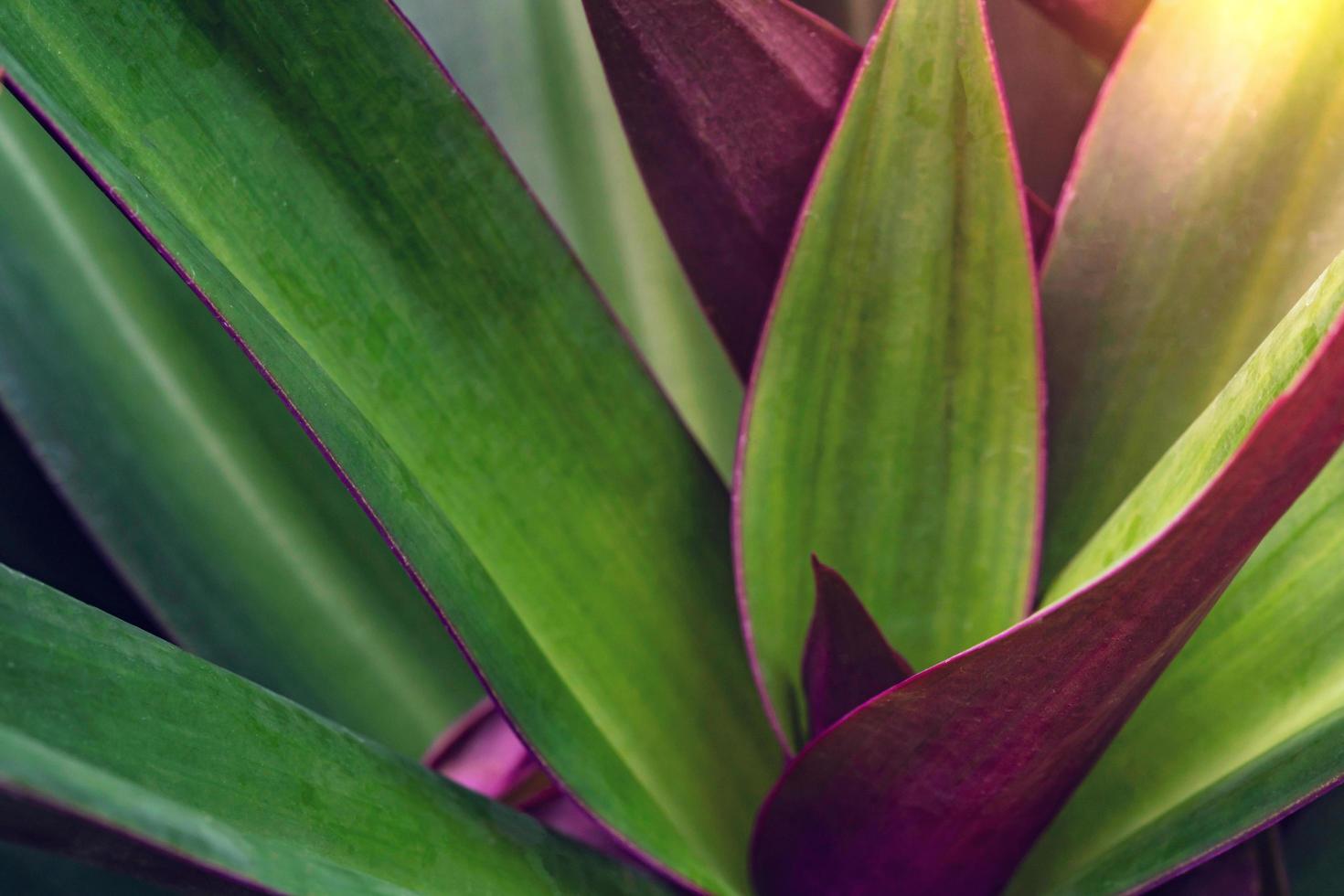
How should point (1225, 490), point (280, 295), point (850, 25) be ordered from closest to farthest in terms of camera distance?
point (1225, 490)
point (280, 295)
point (850, 25)

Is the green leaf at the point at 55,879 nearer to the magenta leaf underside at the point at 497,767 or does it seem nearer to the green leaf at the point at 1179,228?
the magenta leaf underside at the point at 497,767

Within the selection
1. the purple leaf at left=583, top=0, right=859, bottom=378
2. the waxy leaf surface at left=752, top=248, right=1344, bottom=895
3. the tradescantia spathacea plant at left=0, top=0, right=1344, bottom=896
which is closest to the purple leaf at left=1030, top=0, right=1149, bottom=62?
the tradescantia spathacea plant at left=0, top=0, right=1344, bottom=896

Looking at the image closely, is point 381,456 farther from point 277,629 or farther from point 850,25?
point 850,25

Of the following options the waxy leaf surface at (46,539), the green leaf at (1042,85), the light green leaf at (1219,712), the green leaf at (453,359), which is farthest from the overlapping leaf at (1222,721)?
the waxy leaf surface at (46,539)

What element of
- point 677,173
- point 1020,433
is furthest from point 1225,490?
point 677,173

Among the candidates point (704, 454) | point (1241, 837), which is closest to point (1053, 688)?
point (1241, 837)

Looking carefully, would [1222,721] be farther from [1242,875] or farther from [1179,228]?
[1179,228]
